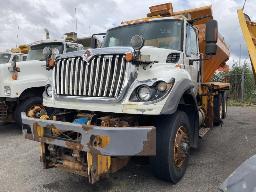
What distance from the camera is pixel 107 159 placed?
12.8 ft

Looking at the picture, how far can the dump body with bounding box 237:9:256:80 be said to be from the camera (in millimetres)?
4438

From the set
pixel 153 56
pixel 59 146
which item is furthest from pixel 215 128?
pixel 59 146

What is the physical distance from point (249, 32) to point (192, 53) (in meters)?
1.41

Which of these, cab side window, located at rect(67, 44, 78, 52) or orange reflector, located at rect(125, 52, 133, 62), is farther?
cab side window, located at rect(67, 44, 78, 52)

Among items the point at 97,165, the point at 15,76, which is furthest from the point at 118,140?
the point at 15,76

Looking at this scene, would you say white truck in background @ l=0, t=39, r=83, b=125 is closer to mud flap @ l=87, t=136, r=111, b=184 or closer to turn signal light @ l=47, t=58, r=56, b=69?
turn signal light @ l=47, t=58, r=56, b=69

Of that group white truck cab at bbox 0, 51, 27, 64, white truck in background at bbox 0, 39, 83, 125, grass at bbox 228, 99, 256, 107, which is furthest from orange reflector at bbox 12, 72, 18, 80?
grass at bbox 228, 99, 256, 107

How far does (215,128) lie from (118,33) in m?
4.02

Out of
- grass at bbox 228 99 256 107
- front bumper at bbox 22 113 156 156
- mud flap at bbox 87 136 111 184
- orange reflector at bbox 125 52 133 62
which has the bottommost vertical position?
grass at bbox 228 99 256 107

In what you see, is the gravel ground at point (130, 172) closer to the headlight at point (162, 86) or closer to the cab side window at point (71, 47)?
the headlight at point (162, 86)

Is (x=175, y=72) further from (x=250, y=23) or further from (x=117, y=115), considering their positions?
(x=250, y=23)

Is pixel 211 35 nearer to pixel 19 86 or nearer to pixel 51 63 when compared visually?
pixel 51 63

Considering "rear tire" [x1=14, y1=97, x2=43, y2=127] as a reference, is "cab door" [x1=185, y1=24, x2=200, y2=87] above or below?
above

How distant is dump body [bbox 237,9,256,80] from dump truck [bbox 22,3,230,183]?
0.58m
